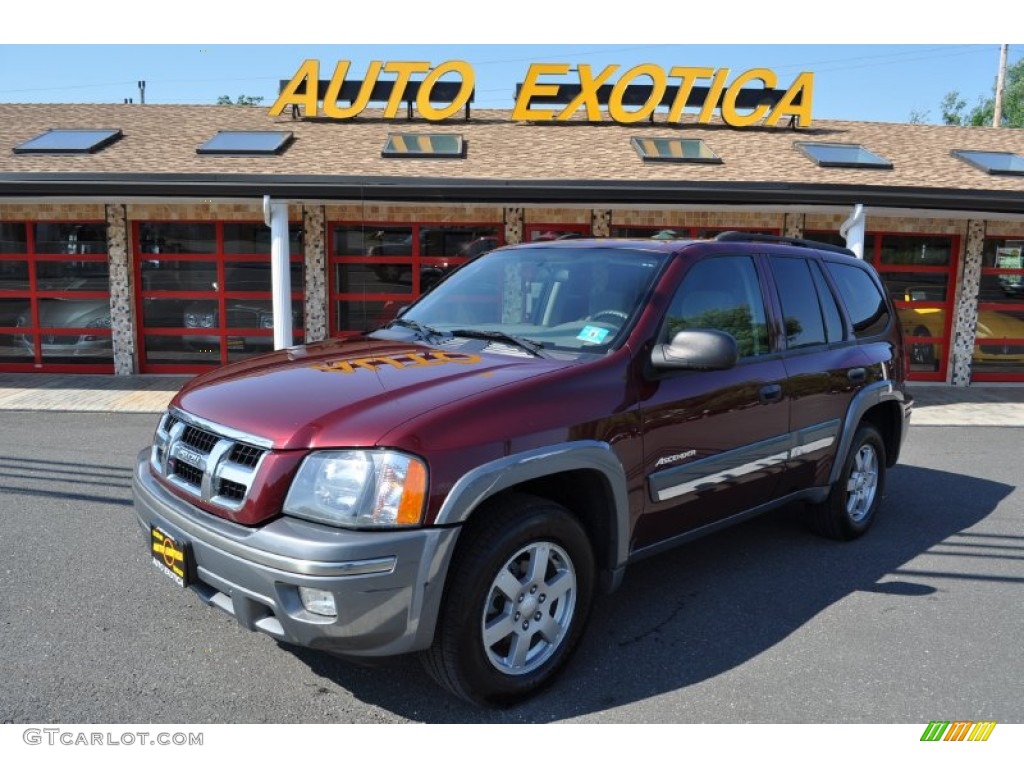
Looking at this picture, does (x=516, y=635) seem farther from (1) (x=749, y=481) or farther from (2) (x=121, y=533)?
(2) (x=121, y=533)

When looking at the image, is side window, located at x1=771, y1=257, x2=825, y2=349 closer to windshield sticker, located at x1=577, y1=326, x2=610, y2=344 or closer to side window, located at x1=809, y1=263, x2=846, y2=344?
side window, located at x1=809, y1=263, x2=846, y2=344

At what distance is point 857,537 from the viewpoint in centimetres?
497

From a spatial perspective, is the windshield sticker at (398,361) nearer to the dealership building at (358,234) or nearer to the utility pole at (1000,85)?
the dealership building at (358,234)

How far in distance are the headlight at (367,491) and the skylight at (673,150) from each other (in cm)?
1057

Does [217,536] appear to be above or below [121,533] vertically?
above

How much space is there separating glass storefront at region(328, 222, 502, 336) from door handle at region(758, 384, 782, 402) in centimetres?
835

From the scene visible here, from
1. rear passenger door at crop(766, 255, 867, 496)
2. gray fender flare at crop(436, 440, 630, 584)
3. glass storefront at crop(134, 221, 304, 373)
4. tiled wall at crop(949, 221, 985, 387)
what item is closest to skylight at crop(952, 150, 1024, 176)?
tiled wall at crop(949, 221, 985, 387)

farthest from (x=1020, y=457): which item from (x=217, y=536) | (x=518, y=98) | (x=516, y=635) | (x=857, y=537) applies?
(x=518, y=98)

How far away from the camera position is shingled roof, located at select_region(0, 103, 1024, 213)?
33.0 feet

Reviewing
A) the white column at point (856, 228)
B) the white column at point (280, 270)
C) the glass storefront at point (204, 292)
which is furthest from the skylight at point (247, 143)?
the white column at point (856, 228)

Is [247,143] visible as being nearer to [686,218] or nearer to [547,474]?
[686,218]

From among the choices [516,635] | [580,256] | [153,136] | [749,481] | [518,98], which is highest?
[518,98]

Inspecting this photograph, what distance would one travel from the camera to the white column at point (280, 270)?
10.2 metres
